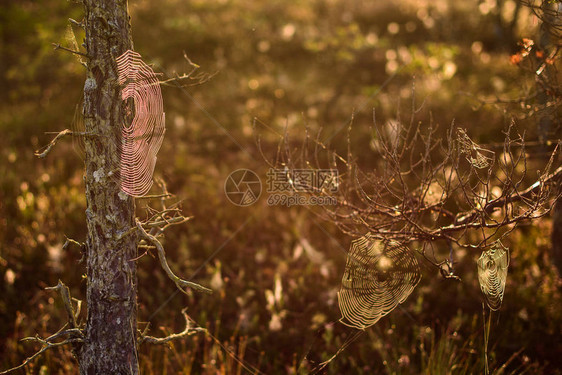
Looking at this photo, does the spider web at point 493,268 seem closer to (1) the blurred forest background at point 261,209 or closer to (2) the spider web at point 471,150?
(2) the spider web at point 471,150

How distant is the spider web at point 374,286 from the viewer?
302 cm

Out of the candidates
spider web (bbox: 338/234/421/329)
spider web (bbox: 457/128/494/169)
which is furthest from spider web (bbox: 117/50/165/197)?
spider web (bbox: 457/128/494/169)

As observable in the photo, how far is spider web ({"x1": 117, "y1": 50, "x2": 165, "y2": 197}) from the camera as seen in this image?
2.37 metres

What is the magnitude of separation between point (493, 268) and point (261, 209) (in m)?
3.71

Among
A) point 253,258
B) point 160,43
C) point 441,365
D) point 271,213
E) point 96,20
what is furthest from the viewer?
point 160,43

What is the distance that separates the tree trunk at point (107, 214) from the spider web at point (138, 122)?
0.04 meters

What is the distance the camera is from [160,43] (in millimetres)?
10219

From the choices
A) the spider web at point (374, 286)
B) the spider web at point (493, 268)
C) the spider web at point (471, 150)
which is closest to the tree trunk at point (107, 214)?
the spider web at point (374, 286)

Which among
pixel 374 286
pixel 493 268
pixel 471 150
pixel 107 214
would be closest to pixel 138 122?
pixel 107 214

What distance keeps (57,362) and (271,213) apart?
315 cm

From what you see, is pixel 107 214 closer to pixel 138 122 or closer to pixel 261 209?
pixel 138 122

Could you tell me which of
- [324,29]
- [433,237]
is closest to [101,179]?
[433,237]

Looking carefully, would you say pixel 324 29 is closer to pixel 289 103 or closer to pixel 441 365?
pixel 289 103

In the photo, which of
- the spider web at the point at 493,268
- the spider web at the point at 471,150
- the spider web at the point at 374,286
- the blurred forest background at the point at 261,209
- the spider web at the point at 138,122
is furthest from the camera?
the blurred forest background at the point at 261,209
